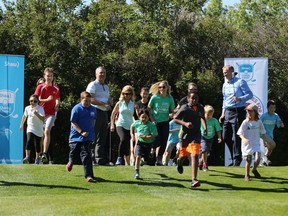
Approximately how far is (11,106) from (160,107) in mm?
5675

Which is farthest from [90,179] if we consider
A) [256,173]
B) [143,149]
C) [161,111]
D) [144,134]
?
[256,173]

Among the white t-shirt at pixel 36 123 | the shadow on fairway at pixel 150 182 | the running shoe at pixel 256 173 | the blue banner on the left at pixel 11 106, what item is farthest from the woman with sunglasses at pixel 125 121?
the blue banner on the left at pixel 11 106

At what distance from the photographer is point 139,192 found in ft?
41.7

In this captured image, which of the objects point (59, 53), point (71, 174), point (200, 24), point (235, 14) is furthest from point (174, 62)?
point (235, 14)

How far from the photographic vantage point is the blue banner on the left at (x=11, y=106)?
770 inches

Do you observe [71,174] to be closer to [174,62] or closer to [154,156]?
[154,156]

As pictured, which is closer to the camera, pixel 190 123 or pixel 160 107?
pixel 190 123

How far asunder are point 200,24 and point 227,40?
140 cm

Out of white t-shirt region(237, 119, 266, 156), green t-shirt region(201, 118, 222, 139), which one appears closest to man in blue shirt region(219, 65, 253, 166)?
green t-shirt region(201, 118, 222, 139)

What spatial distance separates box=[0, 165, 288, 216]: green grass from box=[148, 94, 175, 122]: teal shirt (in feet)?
3.91

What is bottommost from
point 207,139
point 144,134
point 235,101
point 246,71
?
point 207,139

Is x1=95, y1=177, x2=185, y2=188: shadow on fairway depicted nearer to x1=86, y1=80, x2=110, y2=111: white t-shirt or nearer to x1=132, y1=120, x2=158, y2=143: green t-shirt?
x1=132, y1=120, x2=158, y2=143: green t-shirt

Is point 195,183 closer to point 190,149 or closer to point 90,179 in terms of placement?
point 190,149

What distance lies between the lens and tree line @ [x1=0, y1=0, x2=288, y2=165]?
95.6ft
